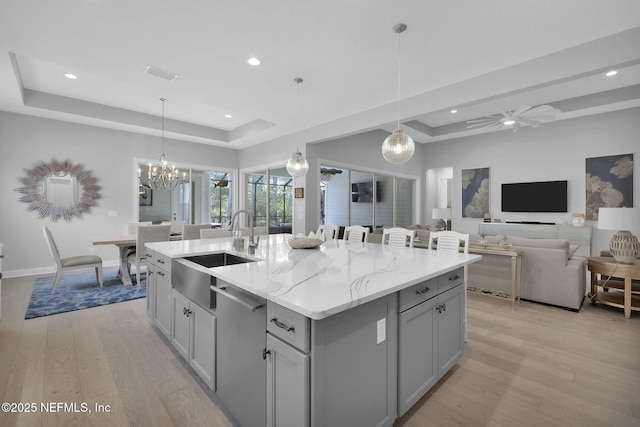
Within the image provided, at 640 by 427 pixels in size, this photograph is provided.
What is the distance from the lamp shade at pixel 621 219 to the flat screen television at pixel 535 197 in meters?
3.22

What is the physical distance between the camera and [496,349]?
259 centimetres

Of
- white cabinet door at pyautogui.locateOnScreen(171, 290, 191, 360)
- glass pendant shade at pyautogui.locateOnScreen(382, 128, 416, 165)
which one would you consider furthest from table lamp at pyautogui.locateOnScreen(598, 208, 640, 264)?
white cabinet door at pyautogui.locateOnScreen(171, 290, 191, 360)

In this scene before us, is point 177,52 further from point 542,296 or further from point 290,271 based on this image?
point 542,296

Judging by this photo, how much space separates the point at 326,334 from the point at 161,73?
145 inches

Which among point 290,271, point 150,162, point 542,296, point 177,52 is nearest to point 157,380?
point 290,271

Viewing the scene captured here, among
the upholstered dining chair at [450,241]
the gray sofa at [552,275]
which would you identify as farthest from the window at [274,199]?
the gray sofa at [552,275]

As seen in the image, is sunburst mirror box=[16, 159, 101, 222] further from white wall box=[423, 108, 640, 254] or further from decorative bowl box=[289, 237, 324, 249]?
white wall box=[423, 108, 640, 254]

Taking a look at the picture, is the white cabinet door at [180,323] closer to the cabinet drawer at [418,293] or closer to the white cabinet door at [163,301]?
the white cabinet door at [163,301]

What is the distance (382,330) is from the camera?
1.52 m

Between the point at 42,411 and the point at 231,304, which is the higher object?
the point at 231,304

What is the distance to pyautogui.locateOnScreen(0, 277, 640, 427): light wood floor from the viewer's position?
1.76m

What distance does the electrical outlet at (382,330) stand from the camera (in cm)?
151

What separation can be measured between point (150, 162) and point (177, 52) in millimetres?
4009

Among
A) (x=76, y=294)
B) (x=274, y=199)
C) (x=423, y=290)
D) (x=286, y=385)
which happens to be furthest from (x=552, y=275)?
(x=76, y=294)
